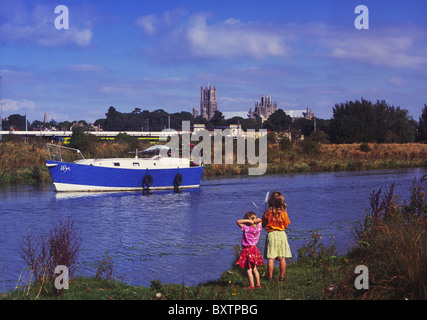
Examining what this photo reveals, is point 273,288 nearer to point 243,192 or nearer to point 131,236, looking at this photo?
point 131,236

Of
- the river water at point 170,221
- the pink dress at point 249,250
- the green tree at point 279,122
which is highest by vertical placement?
the green tree at point 279,122

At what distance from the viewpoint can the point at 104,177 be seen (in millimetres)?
37844

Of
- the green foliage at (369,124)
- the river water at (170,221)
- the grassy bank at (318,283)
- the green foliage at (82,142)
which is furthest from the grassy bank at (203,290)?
the green foliage at (369,124)

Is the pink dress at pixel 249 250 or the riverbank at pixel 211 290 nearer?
the riverbank at pixel 211 290

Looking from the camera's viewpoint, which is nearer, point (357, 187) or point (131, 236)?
point (131, 236)

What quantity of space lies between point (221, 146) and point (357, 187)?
23587 mm

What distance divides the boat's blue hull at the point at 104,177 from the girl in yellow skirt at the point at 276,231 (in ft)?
90.8

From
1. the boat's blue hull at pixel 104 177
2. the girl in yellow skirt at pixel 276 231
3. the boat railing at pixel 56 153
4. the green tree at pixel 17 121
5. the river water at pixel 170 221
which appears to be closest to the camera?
the girl in yellow skirt at pixel 276 231

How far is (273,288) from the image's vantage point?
34.3 ft

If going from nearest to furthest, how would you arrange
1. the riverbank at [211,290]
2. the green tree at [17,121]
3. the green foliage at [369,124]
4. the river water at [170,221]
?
the riverbank at [211,290], the river water at [170,221], the green foliage at [369,124], the green tree at [17,121]

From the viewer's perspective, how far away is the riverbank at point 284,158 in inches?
1875

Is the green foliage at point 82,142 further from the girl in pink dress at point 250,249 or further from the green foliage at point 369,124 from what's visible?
the green foliage at point 369,124

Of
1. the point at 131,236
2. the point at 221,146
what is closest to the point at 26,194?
the point at 131,236

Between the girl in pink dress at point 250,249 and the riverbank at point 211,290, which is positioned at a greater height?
the girl in pink dress at point 250,249
